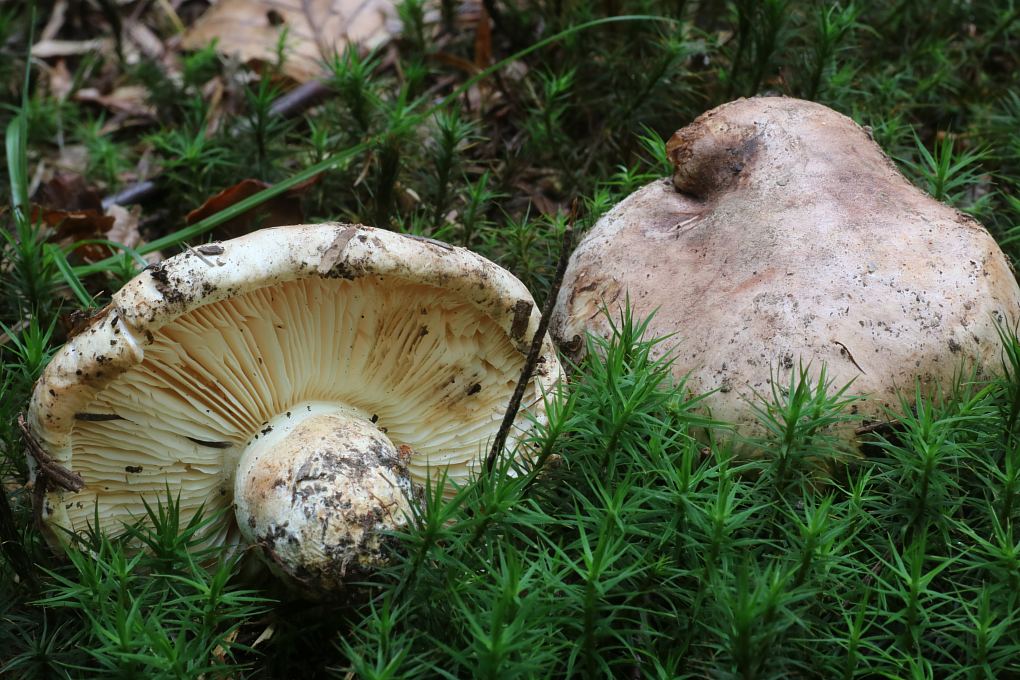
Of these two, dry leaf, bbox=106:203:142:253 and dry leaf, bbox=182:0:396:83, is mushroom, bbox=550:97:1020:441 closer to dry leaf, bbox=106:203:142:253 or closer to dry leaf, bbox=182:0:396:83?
dry leaf, bbox=106:203:142:253

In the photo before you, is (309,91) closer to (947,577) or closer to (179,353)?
(179,353)

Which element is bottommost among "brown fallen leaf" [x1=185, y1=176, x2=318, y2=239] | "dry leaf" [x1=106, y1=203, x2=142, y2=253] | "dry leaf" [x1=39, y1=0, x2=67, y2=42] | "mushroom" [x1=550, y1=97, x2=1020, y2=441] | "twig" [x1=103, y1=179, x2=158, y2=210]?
"dry leaf" [x1=106, y1=203, x2=142, y2=253]

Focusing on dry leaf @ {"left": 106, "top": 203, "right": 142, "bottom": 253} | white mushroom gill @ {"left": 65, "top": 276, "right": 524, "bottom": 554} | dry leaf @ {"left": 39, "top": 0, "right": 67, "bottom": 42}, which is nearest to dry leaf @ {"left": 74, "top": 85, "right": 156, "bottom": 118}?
dry leaf @ {"left": 39, "top": 0, "right": 67, "bottom": 42}

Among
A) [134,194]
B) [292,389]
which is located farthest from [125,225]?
[292,389]

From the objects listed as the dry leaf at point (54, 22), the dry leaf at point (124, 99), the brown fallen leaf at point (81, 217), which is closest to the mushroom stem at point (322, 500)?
the brown fallen leaf at point (81, 217)

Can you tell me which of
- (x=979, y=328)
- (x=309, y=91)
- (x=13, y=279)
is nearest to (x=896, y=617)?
(x=979, y=328)
